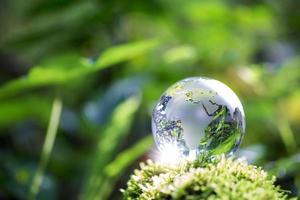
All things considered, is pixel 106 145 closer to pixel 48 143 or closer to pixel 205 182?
pixel 48 143

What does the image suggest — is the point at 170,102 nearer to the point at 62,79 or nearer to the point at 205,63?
the point at 62,79

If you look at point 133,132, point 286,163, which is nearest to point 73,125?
point 133,132

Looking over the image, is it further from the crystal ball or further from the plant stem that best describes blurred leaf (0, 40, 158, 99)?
the crystal ball

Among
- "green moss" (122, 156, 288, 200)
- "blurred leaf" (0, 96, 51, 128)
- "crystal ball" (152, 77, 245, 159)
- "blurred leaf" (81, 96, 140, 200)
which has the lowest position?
"green moss" (122, 156, 288, 200)

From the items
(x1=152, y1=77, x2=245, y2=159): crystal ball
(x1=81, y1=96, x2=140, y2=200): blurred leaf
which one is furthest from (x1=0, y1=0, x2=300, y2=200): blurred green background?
(x1=152, y1=77, x2=245, y2=159): crystal ball

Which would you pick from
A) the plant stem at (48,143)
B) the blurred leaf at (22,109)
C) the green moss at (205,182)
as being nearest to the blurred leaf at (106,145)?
the plant stem at (48,143)

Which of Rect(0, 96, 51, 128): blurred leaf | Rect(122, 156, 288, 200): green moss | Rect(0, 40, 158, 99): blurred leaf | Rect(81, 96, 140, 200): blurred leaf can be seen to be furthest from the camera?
Rect(0, 96, 51, 128): blurred leaf

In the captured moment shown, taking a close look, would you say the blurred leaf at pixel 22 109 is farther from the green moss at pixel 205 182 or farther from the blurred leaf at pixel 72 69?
the green moss at pixel 205 182
